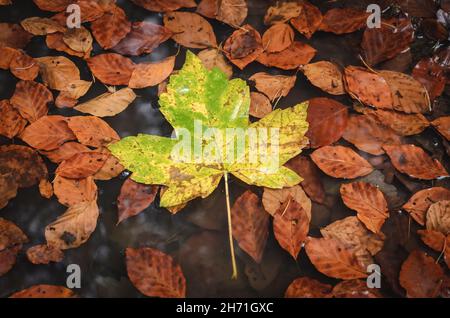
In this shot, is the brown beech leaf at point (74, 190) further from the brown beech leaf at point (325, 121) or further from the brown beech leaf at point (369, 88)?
the brown beech leaf at point (369, 88)

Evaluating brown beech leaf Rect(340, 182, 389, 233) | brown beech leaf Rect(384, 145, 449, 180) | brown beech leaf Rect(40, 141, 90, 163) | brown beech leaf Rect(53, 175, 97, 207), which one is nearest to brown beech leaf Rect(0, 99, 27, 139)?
brown beech leaf Rect(40, 141, 90, 163)

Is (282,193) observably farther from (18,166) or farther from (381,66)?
(18,166)

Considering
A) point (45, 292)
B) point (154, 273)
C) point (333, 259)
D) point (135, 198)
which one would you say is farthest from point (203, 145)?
point (45, 292)

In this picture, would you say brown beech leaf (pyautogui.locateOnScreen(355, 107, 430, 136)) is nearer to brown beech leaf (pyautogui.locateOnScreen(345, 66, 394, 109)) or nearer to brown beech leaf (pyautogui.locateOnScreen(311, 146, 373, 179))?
brown beech leaf (pyautogui.locateOnScreen(345, 66, 394, 109))

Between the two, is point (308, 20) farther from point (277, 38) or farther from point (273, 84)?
point (273, 84)

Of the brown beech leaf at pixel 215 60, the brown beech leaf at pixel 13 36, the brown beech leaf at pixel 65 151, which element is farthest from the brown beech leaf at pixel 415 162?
the brown beech leaf at pixel 13 36

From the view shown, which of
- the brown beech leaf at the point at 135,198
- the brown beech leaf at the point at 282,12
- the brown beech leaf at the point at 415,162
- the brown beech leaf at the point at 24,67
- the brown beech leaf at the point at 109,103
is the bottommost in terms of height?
the brown beech leaf at the point at 135,198

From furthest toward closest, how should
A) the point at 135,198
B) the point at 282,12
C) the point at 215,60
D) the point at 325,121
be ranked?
1. the point at 282,12
2. the point at 215,60
3. the point at 325,121
4. the point at 135,198

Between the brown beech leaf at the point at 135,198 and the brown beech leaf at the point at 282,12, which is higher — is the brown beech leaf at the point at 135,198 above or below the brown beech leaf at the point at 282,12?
below

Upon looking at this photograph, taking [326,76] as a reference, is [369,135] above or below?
below
